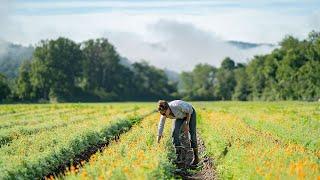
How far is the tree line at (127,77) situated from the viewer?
103 meters

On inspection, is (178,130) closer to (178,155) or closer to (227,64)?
(178,155)

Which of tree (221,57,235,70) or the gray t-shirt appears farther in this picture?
tree (221,57,235,70)

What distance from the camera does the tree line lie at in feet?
339

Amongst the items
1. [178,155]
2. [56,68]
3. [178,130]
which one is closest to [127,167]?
[178,130]

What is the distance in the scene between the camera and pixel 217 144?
19875 mm

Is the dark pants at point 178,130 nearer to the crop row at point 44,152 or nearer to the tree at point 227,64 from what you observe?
the crop row at point 44,152

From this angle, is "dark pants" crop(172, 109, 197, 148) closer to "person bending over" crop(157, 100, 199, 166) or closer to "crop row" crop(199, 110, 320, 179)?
"person bending over" crop(157, 100, 199, 166)

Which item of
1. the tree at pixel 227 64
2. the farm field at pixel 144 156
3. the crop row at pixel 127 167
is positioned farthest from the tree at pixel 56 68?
the crop row at pixel 127 167

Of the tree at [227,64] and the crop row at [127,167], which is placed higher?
the tree at [227,64]

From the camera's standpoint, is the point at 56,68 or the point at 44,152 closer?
the point at 44,152

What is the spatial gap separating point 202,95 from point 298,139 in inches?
4954

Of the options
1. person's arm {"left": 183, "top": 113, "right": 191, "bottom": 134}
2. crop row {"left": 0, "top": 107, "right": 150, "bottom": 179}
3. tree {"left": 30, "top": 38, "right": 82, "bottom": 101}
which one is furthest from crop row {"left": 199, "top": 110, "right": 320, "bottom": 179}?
tree {"left": 30, "top": 38, "right": 82, "bottom": 101}

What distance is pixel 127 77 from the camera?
132625 millimetres

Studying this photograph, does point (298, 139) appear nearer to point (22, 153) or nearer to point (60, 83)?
point (22, 153)
